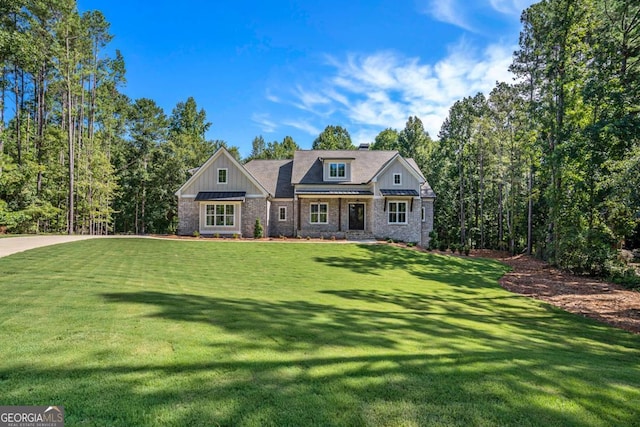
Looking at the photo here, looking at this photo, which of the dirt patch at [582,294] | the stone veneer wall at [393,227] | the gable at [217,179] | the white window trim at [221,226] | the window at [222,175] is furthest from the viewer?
the stone veneer wall at [393,227]

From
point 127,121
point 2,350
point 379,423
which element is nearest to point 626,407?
point 379,423

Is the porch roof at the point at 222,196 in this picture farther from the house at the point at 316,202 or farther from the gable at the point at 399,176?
the gable at the point at 399,176

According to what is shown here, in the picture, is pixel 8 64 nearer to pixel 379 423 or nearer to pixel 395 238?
pixel 395 238

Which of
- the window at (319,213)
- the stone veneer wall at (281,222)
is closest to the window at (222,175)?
the stone veneer wall at (281,222)

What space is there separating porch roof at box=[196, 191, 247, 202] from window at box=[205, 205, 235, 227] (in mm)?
827

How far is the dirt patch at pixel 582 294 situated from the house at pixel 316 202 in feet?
30.2

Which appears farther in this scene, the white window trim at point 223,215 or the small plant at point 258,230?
the white window trim at point 223,215

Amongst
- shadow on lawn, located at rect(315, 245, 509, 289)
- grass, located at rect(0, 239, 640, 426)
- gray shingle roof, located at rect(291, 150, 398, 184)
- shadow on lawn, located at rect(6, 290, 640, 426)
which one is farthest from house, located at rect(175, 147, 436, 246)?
shadow on lawn, located at rect(6, 290, 640, 426)

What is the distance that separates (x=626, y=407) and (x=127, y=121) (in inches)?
1764

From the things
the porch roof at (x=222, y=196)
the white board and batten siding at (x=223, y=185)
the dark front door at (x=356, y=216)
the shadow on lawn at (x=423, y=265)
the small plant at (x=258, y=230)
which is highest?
the white board and batten siding at (x=223, y=185)

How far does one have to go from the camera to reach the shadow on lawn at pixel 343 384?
271 cm

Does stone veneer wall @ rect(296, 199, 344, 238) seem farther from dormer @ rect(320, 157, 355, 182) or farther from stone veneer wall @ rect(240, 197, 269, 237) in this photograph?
stone veneer wall @ rect(240, 197, 269, 237)

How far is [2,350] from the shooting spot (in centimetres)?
373

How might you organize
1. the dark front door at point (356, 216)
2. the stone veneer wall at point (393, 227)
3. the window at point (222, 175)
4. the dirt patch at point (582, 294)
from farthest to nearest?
the dark front door at point (356, 216) < the stone veneer wall at point (393, 227) < the window at point (222, 175) < the dirt patch at point (582, 294)
